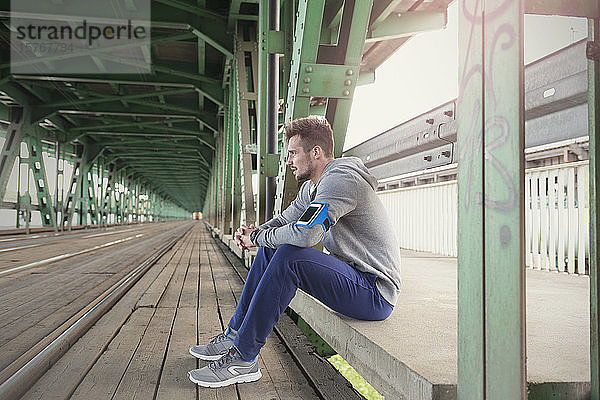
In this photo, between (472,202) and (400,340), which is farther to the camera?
(400,340)

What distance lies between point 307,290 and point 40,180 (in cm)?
1249

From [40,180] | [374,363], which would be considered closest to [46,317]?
[374,363]

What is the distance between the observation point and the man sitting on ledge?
1866 millimetres

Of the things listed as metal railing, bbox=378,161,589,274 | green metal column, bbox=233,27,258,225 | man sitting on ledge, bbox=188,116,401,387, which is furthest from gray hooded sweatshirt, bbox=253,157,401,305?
green metal column, bbox=233,27,258,225

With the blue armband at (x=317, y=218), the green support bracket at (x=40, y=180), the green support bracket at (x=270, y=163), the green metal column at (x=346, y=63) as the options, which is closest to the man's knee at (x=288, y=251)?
the blue armband at (x=317, y=218)

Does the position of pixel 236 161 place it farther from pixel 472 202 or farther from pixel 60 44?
pixel 472 202

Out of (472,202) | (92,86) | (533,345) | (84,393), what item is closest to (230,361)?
(84,393)

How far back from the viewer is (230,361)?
77.0 inches

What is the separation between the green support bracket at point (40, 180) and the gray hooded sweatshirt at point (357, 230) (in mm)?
11496

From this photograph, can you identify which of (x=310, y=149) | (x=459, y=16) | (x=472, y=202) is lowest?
(x=472, y=202)

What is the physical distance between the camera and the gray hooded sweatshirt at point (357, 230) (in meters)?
1.89

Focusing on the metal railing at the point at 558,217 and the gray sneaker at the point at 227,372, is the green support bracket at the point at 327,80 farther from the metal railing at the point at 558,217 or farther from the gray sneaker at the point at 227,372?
the metal railing at the point at 558,217

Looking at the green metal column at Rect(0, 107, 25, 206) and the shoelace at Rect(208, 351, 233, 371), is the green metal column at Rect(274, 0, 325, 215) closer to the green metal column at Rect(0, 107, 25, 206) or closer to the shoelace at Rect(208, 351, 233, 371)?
the shoelace at Rect(208, 351, 233, 371)

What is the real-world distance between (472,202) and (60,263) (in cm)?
597
